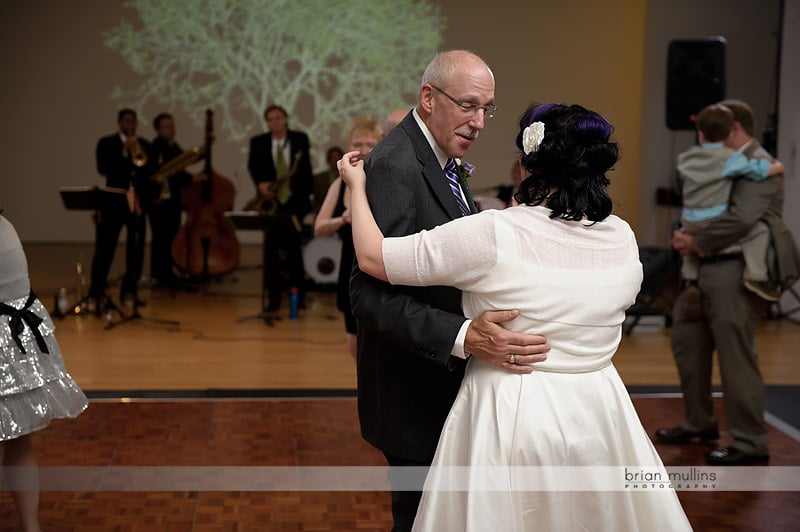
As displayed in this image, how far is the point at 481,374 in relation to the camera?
232 cm

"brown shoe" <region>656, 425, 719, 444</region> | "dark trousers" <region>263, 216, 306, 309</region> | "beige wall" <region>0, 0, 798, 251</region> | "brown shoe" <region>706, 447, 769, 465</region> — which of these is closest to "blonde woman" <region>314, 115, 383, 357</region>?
"brown shoe" <region>656, 425, 719, 444</region>

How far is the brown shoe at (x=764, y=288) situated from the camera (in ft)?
15.1

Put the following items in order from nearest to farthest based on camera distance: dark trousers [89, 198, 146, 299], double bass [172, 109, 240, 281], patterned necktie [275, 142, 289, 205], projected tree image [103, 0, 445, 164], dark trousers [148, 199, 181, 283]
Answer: dark trousers [89, 198, 146, 299] → patterned necktie [275, 142, 289, 205] → double bass [172, 109, 240, 281] → dark trousers [148, 199, 181, 283] → projected tree image [103, 0, 445, 164]

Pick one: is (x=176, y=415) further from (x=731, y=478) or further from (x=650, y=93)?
(x=650, y=93)

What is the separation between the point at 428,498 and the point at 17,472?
1.71 m

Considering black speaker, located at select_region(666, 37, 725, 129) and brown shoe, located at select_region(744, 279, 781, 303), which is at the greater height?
black speaker, located at select_region(666, 37, 725, 129)

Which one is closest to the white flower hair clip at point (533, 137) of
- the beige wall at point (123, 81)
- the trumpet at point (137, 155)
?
the trumpet at point (137, 155)

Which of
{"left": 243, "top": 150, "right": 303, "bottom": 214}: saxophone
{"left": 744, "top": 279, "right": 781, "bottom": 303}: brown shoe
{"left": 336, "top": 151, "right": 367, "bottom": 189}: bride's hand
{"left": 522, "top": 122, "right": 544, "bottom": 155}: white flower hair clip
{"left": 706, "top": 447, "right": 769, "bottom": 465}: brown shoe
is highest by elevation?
{"left": 522, "top": 122, "right": 544, "bottom": 155}: white flower hair clip

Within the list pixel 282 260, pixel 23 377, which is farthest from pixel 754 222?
pixel 282 260

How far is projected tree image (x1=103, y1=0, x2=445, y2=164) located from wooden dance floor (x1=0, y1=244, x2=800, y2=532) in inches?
→ 182

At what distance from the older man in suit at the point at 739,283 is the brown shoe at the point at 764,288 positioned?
4 centimetres

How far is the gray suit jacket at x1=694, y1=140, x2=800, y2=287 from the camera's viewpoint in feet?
15.1

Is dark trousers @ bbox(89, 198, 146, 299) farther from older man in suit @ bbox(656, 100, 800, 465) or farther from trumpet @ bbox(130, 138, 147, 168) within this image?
older man in suit @ bbox(656, 100, 800, 465)

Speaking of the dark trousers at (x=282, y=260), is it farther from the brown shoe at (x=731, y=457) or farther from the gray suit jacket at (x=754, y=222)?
the brown shoe at (x=731, y=457)
